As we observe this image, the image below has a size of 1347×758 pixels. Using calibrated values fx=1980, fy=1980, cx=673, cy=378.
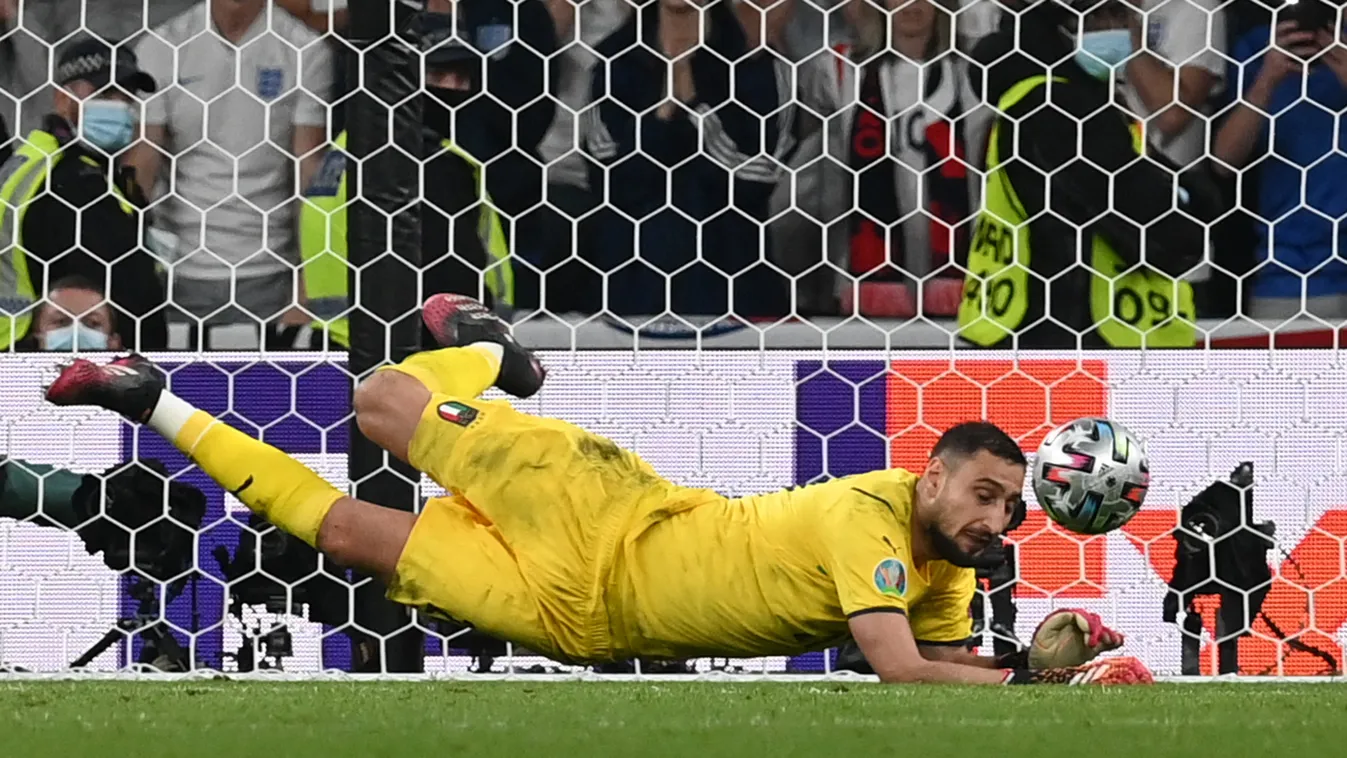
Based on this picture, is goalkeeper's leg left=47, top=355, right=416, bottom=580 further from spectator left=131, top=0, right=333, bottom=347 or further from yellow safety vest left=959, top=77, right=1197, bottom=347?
yellow safety vest left=959, top=77, right=1197, bottom=347

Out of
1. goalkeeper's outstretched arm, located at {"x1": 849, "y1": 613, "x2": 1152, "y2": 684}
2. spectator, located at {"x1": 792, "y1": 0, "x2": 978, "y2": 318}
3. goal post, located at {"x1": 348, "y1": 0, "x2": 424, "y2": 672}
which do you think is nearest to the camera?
goalkeeper's outstretched arm, located at {"x1": 849, "y1": 613, "x2": 1152, "y2": 684}

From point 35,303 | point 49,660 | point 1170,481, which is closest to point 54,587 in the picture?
point 49,660

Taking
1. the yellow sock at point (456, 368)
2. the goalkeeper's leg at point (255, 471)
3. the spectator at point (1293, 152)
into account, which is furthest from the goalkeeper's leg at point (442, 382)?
the spectator at point (1293, 152)

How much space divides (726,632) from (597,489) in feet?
0.93

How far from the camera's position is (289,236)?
11.0ft

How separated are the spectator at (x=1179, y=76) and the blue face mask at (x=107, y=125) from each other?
171 cm

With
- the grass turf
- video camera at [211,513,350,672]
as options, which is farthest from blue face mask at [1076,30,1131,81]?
video camera at [211,513,350,672]

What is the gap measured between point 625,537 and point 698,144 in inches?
33.3

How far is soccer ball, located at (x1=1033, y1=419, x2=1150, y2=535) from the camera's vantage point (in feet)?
8.98

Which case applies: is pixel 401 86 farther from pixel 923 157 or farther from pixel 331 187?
pixel 923 157

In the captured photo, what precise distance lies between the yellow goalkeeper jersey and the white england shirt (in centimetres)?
93

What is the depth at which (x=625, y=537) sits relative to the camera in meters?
2.85

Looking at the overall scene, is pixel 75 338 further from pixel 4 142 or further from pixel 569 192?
pixel 569 192

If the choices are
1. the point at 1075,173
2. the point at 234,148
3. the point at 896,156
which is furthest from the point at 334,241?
the point at 1075,173
